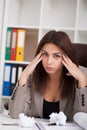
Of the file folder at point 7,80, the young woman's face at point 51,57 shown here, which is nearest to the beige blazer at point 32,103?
the young woman's face at point 51,57

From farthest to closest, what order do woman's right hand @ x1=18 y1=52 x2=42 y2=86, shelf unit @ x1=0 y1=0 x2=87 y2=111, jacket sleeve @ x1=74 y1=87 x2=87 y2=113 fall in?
shelf unit @ x1=0 y1=0 x2=87 y2=111 < woman's right hand @ x1=18 y1=52 x2=42 y2=86 < jacket sleeve @ x1=74 y1=87 x2=87 y2=113

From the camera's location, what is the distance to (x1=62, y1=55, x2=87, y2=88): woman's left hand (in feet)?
4.78

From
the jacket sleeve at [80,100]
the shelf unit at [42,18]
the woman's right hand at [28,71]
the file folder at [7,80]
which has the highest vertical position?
the shelf unit at [42,18]

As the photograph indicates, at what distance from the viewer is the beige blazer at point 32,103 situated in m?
1.42

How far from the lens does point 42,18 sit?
2.66 metres

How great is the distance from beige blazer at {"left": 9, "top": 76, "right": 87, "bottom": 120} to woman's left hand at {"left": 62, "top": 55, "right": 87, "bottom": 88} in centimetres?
4

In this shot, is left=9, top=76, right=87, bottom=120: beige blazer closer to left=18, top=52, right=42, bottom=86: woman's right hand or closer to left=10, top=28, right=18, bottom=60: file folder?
left=18, top=52, right=42, bottom=86: woman's right hand

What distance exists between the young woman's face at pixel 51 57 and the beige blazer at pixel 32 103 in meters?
0.18

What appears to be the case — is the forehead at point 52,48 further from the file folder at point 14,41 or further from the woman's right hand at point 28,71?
the file folder at point 14,41

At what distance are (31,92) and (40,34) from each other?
1226 millimetres

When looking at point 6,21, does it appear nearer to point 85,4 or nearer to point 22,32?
point 22,32

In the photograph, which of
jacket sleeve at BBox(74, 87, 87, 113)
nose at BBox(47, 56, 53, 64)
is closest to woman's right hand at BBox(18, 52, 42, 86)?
nose at BBox(47, 56, 53, 64)

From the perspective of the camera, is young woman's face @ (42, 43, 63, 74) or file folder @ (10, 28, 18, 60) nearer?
young woman's face @ (42, 43, 63, 74)

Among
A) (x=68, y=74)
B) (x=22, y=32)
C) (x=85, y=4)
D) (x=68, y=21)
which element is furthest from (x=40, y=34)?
(x=68, y=74)
